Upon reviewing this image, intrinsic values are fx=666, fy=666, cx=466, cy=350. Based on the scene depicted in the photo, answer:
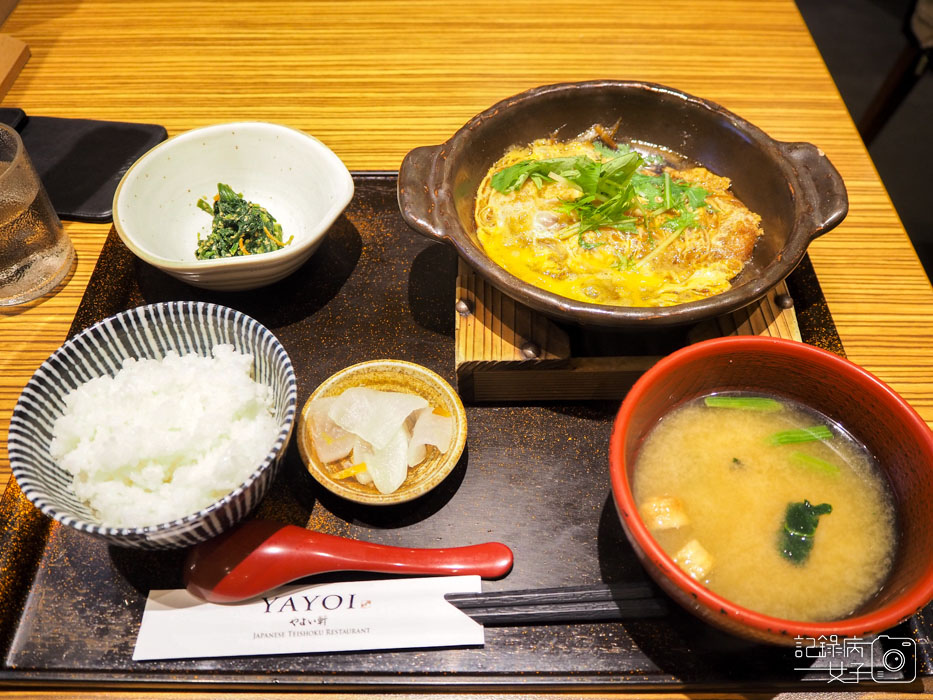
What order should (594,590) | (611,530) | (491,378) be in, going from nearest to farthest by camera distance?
(594,590)
(611,530)
(491,378)

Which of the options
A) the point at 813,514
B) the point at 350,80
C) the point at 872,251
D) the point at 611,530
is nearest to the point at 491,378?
the point at 611,530

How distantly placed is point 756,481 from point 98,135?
2.48 meters

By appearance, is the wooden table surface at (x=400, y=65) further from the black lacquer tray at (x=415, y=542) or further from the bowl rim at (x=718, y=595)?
the bowl rim at (x=718, y=595)

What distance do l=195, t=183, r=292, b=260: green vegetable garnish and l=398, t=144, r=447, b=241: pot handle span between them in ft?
1.72

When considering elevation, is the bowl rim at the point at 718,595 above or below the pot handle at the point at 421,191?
below

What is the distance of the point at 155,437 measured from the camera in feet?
4.83

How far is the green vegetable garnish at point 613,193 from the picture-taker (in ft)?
6.25

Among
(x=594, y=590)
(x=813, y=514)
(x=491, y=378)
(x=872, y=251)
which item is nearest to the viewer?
(x=813, y=514)

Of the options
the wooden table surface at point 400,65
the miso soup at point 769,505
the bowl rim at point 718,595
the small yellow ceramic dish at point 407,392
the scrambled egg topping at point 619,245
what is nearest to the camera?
the bowl rim at point 718,595

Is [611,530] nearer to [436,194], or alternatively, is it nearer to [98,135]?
[436,194]

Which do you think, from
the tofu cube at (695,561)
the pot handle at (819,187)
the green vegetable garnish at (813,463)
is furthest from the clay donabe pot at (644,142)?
the tofu cube at (695,561)

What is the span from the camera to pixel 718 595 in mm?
1172

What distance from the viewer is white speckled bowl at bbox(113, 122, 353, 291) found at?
1.92 m

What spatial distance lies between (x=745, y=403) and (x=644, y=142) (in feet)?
3.30
